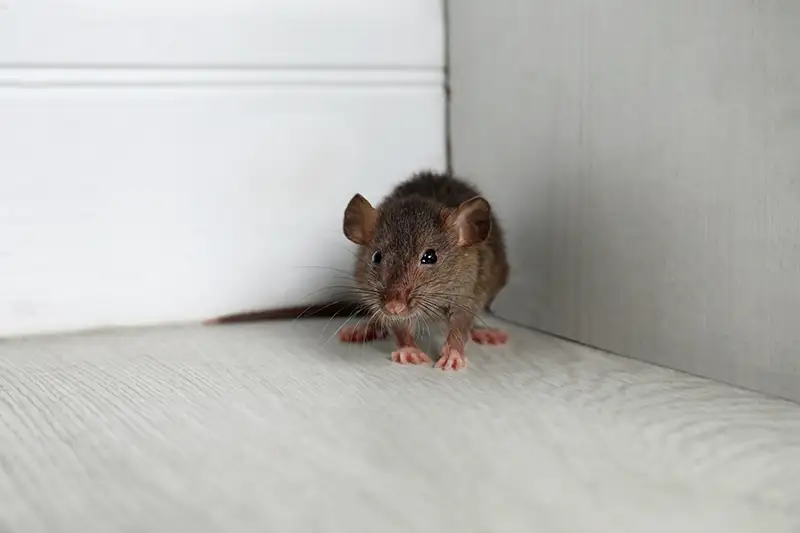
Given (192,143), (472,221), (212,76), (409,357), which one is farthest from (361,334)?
(212,76)

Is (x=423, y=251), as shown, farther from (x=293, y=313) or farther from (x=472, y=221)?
(x=293, y=313)

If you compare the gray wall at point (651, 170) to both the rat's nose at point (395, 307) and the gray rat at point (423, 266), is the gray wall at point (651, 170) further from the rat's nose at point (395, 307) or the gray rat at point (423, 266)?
the rat's nose at point (395, 307)

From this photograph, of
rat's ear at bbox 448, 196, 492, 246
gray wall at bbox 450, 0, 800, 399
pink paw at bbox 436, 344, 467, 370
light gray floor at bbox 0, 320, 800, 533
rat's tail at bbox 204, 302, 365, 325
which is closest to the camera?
light gray floor at bbox 0, 320, 800, 533

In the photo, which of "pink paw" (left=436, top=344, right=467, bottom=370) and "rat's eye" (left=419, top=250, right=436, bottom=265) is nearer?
"pink paw" (left=436, top=344, right=467, bottom=370)

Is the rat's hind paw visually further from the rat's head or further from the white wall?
the white wall

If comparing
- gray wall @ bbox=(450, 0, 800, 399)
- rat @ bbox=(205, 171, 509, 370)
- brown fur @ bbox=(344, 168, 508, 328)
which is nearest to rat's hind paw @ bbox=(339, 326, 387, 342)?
rat @ bbox=(205, 171, 509, 370)

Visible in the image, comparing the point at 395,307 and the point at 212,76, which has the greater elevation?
the point at 212,76

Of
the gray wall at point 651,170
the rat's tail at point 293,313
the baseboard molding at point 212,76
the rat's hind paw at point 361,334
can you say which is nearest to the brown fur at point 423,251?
the rat's hind paw at point 361,334
